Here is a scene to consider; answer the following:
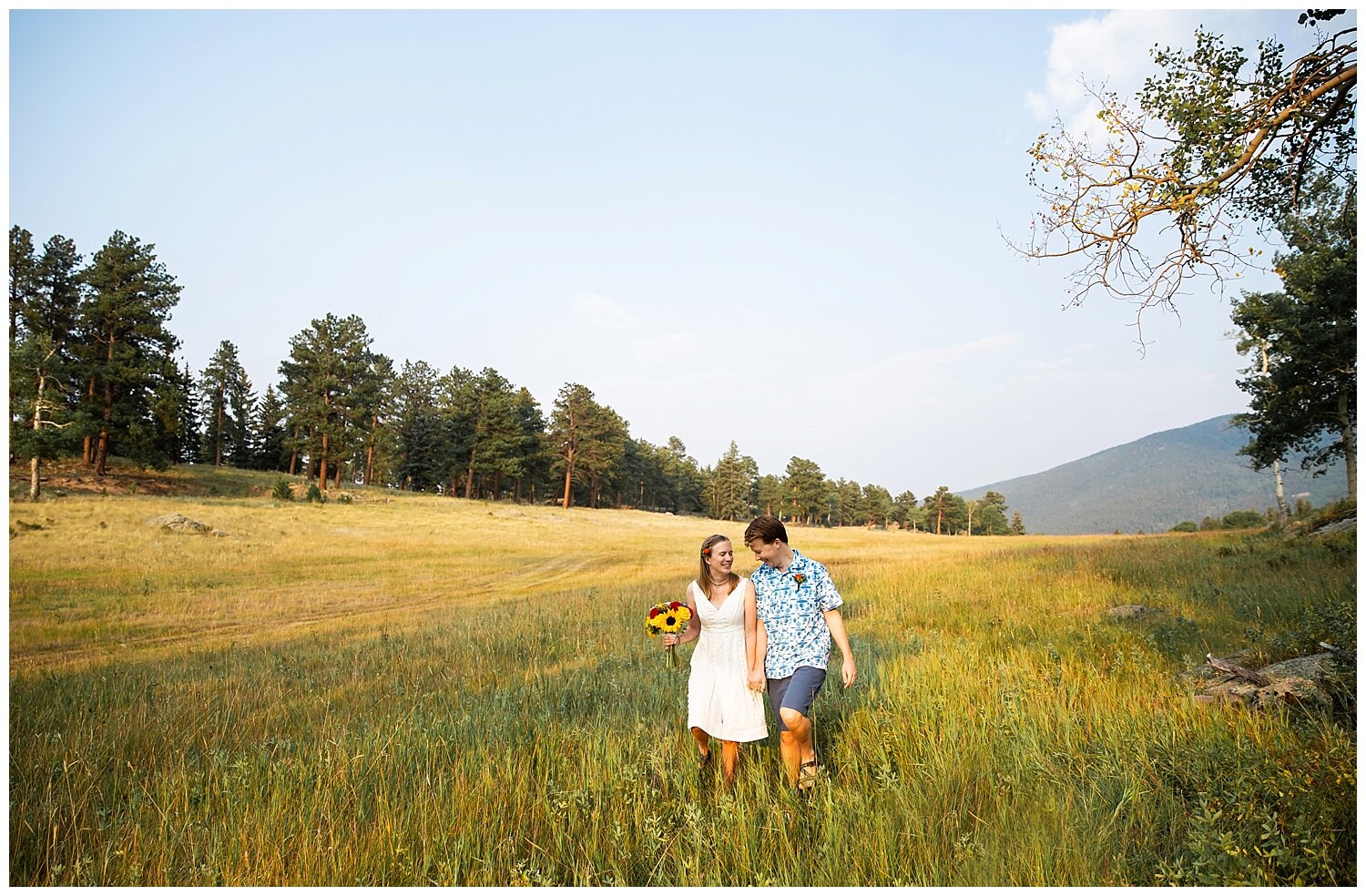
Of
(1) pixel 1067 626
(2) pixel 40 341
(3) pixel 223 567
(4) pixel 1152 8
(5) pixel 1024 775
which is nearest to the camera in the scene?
(5) pixel 1024 775

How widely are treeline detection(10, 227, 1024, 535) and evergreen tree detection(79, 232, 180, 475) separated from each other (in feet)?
0.14

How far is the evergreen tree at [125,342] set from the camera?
16.4 m

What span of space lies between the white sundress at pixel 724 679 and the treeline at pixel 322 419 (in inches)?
547

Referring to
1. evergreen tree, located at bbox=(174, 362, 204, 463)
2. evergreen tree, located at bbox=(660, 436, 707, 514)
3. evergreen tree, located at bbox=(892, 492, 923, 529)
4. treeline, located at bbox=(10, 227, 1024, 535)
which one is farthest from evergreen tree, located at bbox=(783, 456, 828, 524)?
evergreen tree, located at bbox=(174, 362, 204, 463)

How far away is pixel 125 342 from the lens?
17.2 m

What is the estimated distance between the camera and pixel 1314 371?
1333 cm

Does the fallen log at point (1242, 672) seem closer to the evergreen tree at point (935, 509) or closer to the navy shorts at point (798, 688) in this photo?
the navy shorts at point (798, 688)

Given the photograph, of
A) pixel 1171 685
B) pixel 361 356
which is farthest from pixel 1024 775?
pixel 361 356

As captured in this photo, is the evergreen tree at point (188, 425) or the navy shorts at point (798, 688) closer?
the navy shorts at point (798, 688)

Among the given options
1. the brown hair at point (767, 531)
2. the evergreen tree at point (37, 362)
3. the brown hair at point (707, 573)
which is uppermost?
the evergreen tree at point (37, 362)

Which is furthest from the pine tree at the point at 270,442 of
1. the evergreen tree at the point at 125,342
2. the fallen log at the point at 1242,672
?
the fallen log at the point at 1242,672

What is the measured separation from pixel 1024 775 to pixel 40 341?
17629mm

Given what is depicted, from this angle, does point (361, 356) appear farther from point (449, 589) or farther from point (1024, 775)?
point (1024, 775)

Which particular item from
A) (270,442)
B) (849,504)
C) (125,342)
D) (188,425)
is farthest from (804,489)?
(125,342)
